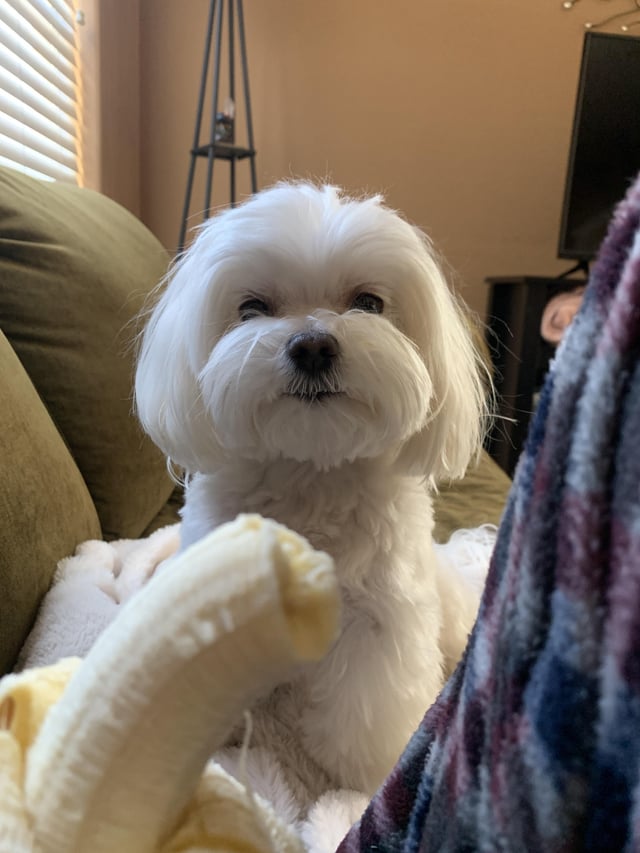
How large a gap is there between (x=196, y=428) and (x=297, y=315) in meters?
0.20

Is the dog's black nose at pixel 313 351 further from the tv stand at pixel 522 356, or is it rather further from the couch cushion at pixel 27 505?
the tv stand at pixel 522 356

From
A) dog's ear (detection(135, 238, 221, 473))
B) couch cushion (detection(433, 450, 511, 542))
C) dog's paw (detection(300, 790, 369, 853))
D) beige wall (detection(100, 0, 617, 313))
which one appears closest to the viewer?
dog's paw (detection(300, 790, 369, 853))

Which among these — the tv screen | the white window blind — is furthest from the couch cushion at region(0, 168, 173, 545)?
the tv screen

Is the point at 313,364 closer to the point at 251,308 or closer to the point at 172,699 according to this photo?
the point at 251,308

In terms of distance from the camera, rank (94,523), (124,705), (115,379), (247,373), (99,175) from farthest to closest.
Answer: (99,175) → (115,379) → (94,523) → (247,373) → (124,705)

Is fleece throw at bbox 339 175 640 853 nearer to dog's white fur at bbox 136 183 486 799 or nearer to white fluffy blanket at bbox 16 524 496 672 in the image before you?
dog's white fur at bbox 136 183 486 799

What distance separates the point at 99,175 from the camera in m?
2.30

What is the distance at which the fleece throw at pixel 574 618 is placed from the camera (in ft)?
0.90

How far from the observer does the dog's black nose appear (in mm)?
776

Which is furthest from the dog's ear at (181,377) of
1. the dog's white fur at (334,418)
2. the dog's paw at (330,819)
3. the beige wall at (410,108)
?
the beige wall at (410,108)

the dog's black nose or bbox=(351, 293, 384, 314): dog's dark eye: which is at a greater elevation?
bbox=(351, 293, 384, 314): dog's dark eye

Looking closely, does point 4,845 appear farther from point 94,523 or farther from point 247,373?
→ point 94,523

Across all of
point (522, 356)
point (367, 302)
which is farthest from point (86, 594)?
point (522, 356)

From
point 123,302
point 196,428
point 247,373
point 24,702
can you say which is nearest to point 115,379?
point 123,302
